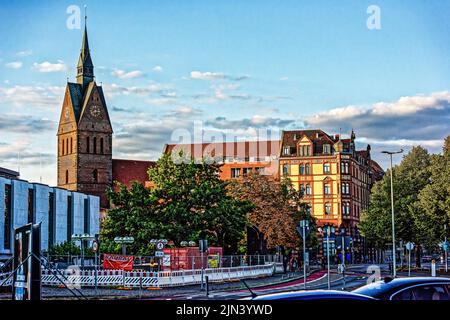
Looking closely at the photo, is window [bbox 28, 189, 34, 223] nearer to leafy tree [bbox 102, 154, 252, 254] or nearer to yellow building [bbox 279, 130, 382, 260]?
leafy tree [bbox 102, 154, 252, 254]

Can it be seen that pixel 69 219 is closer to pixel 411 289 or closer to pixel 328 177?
pixel 328 177

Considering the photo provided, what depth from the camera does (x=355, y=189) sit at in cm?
9800

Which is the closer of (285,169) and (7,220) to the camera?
(7,220)

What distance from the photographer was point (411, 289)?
31.8ft

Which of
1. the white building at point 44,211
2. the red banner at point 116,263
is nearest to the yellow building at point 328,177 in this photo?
the white building at point 44,211

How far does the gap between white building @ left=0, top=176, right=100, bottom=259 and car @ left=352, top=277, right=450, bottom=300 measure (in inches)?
1346

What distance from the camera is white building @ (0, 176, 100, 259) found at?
52438 mm

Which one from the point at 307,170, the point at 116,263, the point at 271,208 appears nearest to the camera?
the point at 116,263

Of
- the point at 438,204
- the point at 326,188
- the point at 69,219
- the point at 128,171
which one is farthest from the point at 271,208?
the point at 128,171

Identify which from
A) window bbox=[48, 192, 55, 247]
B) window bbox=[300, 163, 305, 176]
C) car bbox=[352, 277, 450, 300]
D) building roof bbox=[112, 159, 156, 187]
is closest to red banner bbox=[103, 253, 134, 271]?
window bbox=[48, 192, 55, 247]

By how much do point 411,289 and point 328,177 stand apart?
93589 millimetres

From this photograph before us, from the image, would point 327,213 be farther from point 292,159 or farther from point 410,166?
point 410,166
